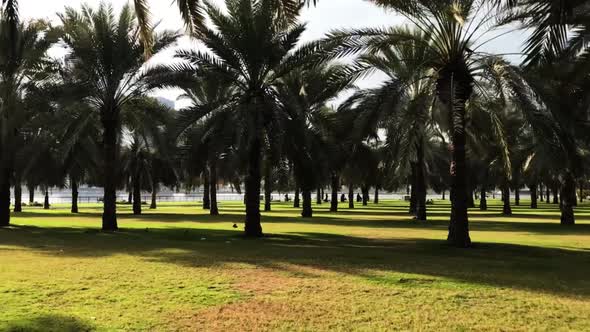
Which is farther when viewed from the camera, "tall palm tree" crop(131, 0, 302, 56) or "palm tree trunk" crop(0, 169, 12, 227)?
"palm tree trunk" crop(0, 169, 12, 227)

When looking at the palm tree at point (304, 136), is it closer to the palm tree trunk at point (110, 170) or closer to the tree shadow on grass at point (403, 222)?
the tree shadow on grass at point (403, 222)

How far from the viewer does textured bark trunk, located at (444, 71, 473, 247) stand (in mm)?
14683

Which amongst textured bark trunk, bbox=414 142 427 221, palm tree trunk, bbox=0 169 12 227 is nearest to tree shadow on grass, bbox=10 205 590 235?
textured bark trunk, bbox=414 142 427 221

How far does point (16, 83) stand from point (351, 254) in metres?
16.3

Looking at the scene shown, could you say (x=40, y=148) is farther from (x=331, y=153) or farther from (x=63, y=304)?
(x=63, y=304)

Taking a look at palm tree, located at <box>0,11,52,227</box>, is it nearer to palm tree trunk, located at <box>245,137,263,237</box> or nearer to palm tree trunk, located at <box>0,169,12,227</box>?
palm tree trunk, located at <box>0,169,12,227</box>

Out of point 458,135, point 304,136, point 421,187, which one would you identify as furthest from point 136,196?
point 458,135

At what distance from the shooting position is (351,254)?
41.6 feet

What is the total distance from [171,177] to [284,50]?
89.0 feet

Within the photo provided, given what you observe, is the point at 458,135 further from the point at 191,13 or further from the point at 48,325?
the point at 48,325

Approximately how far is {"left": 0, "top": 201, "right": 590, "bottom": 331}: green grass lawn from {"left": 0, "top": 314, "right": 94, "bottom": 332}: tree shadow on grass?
0.02m

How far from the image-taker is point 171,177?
42.6 meters

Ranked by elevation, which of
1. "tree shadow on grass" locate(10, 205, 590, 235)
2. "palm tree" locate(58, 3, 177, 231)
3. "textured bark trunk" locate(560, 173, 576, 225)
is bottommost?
"tree shadow on grass" locate(10, 205, 590, 235)

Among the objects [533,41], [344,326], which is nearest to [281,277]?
[344,326]
